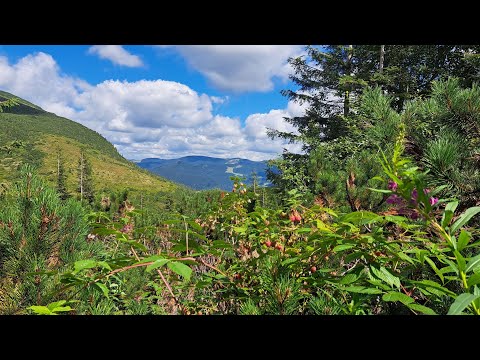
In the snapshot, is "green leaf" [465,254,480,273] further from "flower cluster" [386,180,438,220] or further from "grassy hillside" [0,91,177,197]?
"grassy hillside" [0,91,177,197]

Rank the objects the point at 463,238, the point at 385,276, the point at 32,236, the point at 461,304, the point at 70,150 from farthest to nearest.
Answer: the point at 70,150 < the point at 32,236 < the point at 385,276 < the point at 463,238 < the point at 461,304

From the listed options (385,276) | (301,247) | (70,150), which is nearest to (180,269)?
(385,276)

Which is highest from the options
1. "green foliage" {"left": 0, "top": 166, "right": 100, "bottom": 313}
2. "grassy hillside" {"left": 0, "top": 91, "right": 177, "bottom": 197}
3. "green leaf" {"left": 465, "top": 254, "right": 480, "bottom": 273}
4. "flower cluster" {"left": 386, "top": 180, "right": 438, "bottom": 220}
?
"grassy hillside" {"left": 0, "top": 91, "right": 177, "bottom": 197}

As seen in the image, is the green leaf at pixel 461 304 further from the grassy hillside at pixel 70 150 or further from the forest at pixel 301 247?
the grassy hillside at pixel 70 150

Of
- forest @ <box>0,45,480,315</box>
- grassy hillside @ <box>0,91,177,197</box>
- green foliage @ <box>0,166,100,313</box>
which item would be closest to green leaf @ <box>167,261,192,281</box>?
forest @ <box>0,45,480,315</box>

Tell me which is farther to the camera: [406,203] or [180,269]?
[406,203]

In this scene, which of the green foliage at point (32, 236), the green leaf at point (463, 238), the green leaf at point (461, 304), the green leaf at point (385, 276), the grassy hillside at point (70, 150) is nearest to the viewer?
the green leaf at point (461, 304)

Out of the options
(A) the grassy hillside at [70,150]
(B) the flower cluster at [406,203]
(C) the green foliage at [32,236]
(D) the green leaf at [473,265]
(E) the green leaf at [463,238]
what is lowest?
(C) the green foliage at [32,236]

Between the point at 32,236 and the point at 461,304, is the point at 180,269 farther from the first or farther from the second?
the point at 32,236

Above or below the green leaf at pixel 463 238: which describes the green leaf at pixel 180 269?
below

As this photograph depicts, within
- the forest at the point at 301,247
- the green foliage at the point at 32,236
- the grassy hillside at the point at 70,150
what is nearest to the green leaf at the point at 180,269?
the forest at the point at 301,247

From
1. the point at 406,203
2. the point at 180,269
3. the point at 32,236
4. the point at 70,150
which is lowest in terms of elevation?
the point at 32,236

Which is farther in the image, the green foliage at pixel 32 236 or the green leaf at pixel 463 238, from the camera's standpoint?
the green foliage at pixel 32 236
